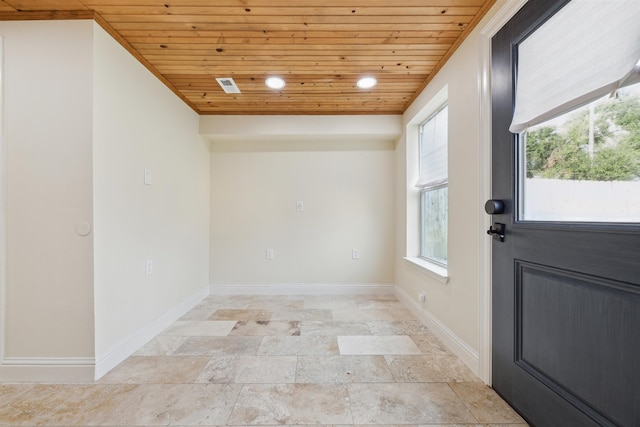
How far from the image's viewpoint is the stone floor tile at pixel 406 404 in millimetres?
1325

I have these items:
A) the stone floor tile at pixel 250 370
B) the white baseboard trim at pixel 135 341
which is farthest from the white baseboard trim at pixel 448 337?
the white baseboard trim at pixel 135 341

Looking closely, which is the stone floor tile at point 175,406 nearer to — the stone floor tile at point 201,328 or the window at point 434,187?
the stone floor tile at point 201,328

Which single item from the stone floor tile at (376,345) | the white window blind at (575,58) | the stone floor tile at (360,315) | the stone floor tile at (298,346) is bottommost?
the stone floor tile at (360,315)

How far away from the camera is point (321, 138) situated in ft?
10.8

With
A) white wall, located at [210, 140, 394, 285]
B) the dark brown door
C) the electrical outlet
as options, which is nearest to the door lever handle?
the dark brown door

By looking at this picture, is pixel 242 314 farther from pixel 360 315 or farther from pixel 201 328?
pixel 360 315

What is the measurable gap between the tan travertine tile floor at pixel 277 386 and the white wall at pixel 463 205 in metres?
0.25

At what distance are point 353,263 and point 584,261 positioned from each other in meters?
2.49

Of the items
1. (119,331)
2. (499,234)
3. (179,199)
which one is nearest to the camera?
(499,234)

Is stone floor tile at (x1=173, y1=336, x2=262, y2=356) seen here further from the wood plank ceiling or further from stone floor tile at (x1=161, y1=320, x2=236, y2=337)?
the wood plank ceiling

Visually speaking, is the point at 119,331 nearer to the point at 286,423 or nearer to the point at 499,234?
the point at 286,423

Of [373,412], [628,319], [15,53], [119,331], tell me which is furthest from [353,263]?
[15,53]

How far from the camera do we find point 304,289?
3391 mm

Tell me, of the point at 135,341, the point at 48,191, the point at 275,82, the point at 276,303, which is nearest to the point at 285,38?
the point at 275,82
